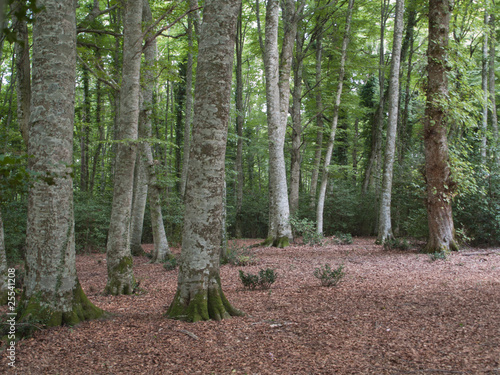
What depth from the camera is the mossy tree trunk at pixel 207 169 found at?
423cm

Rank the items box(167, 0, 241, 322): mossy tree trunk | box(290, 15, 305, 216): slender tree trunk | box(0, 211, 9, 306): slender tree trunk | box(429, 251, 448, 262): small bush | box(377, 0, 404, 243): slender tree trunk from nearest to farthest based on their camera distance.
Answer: box(167, 0, 241, 322): mossy tree trunk → box(0, 211, 9, 306): slender tree trunk → box(429, 251, 448, 262): small bush → box(377, 0, 404, 243): slender tree trunk → box(290, 15, 305, 216): slender tree trunk

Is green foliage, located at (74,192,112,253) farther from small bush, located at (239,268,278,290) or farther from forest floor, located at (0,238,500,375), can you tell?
small bush, located at (239,268,278,290)

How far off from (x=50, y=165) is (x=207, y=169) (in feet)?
5.49

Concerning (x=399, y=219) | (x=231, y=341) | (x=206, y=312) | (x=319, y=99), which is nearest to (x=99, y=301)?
(x=206, y=312)

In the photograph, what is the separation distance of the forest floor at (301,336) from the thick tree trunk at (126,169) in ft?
1.50

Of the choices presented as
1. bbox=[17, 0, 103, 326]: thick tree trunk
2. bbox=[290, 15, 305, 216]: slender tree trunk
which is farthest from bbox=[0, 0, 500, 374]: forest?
bbox=[290, 15, 305, 216]: slender tree trunk

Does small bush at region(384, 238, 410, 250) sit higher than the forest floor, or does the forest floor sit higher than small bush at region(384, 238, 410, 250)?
small bush at region(384, 238, 410, 250)

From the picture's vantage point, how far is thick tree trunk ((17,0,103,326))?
381 cm

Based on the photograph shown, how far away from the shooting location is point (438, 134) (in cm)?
935

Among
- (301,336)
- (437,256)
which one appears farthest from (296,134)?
(301,336)

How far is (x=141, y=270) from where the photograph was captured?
920 centimetres

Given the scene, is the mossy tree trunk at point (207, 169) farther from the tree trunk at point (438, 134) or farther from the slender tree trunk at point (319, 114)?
the slender tree trunk at point (319, 114)

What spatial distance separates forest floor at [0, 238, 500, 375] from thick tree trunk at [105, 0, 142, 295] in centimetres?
46

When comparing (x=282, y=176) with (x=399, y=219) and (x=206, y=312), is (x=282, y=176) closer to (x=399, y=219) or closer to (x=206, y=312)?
(x=399, y=219)
